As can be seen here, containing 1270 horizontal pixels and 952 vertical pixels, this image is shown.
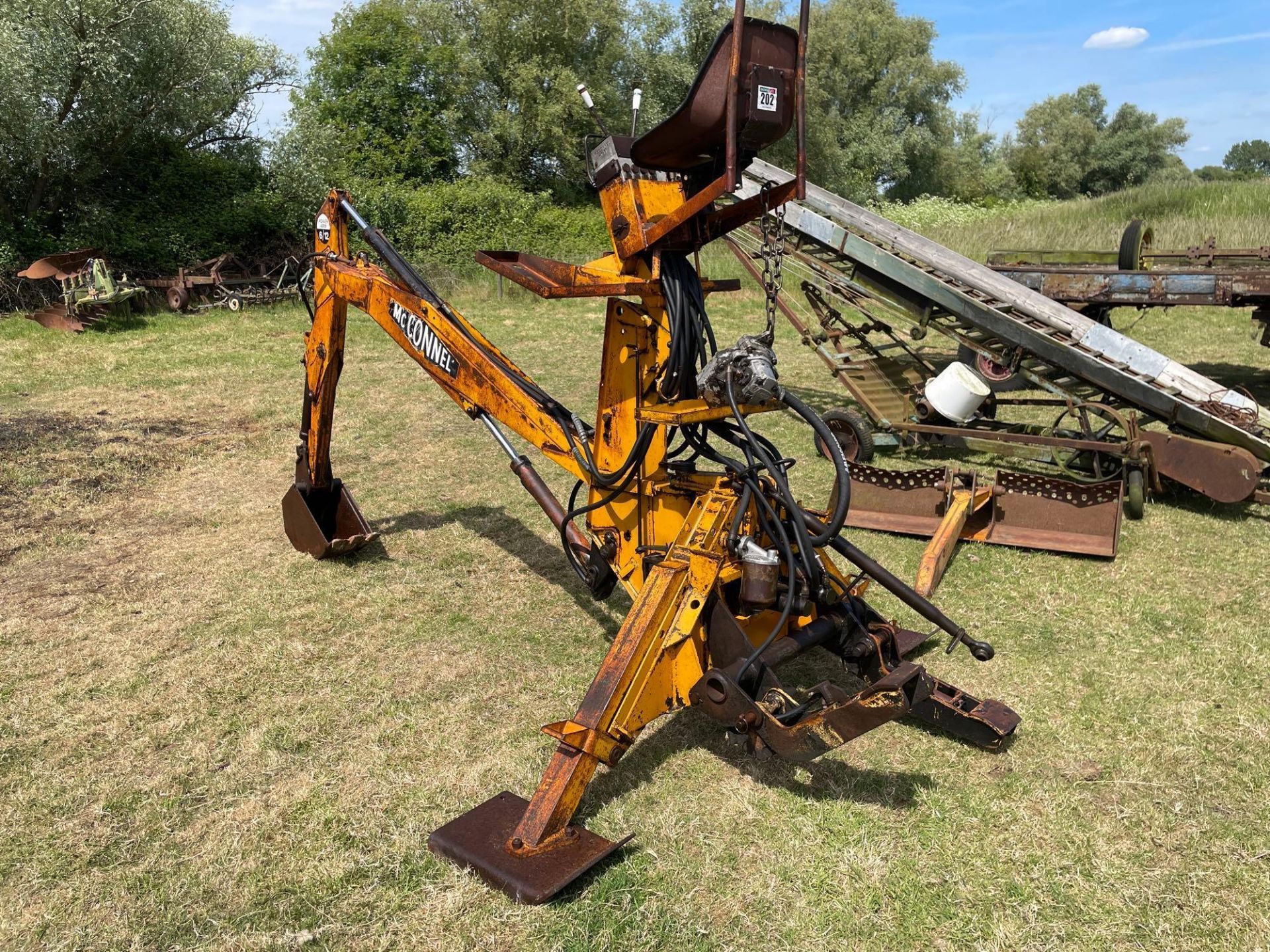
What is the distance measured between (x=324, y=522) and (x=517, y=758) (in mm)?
2806

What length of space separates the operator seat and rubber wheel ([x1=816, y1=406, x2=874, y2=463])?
494cm

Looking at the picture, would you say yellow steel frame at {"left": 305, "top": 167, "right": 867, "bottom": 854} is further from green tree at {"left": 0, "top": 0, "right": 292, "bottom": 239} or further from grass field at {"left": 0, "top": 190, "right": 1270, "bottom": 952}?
green tree at {"left": 0, "top": 0, "right": 292, "bottom": 239}

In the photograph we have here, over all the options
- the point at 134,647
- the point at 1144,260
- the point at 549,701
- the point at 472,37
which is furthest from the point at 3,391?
the point at 472,37

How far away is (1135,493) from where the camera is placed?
6.75 m

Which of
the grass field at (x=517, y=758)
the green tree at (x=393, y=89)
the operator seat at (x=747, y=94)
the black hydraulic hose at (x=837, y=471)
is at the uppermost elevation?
the green tree at (x=393, y=89)

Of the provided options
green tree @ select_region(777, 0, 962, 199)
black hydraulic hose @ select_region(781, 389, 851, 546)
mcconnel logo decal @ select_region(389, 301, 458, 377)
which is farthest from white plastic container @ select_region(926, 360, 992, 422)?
green tree @ select_region(777, 0, 962, 199)

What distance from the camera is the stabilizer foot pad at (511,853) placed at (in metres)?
3.13

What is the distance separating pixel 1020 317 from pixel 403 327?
17.4ft

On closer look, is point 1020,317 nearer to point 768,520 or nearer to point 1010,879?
point 768,520

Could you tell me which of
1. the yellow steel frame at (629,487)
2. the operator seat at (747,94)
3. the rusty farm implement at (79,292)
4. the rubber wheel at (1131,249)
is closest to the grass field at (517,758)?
the yellow steel frame at (629,487)

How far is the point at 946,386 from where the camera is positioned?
26.1ft

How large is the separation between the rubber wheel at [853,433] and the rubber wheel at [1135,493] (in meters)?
2.09

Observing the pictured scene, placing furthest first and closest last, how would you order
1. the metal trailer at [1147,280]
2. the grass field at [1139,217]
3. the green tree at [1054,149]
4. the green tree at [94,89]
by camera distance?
the green tree at [1054,149] → the grass field at [1139,217] → the green tree at [94,89] → the metal trailer at [1147,280]

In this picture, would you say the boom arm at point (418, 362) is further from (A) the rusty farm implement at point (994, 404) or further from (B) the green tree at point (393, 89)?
(B) the green tree at point (393, 89)
